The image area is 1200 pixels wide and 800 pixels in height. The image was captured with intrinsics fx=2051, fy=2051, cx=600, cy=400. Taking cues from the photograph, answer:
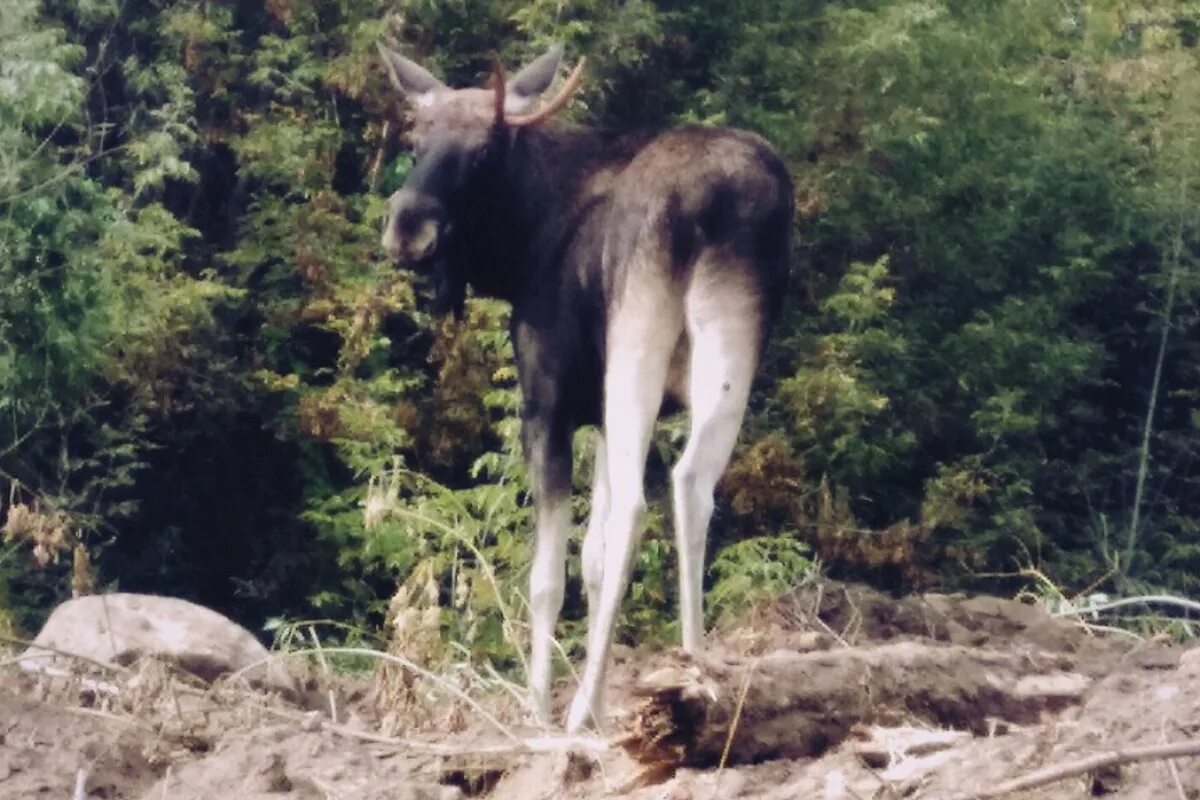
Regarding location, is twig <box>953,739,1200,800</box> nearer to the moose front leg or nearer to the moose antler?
the moose front leg

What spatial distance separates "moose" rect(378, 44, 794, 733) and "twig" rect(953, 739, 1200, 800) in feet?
7.22

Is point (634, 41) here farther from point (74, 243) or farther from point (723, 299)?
point (723, 299)

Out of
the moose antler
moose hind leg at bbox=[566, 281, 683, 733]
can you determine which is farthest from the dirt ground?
the moose antler

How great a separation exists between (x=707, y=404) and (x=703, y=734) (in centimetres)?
169

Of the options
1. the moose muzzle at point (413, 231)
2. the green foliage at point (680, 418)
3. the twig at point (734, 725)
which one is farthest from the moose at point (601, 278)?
the green foliage at point (680, 418)

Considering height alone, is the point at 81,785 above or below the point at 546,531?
below

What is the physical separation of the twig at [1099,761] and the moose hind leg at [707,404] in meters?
2.37

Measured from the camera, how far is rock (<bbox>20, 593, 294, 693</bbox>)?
860 cm

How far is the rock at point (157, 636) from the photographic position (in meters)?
8.60

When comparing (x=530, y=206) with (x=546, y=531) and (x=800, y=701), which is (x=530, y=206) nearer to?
(x=546, y=531)

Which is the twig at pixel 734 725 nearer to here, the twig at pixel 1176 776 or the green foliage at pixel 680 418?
the twig at pixel 1176 776

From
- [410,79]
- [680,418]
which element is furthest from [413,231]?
[680,418]

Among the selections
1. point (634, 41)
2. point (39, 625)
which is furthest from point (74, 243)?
point (634, 41)

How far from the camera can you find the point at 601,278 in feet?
23.5
